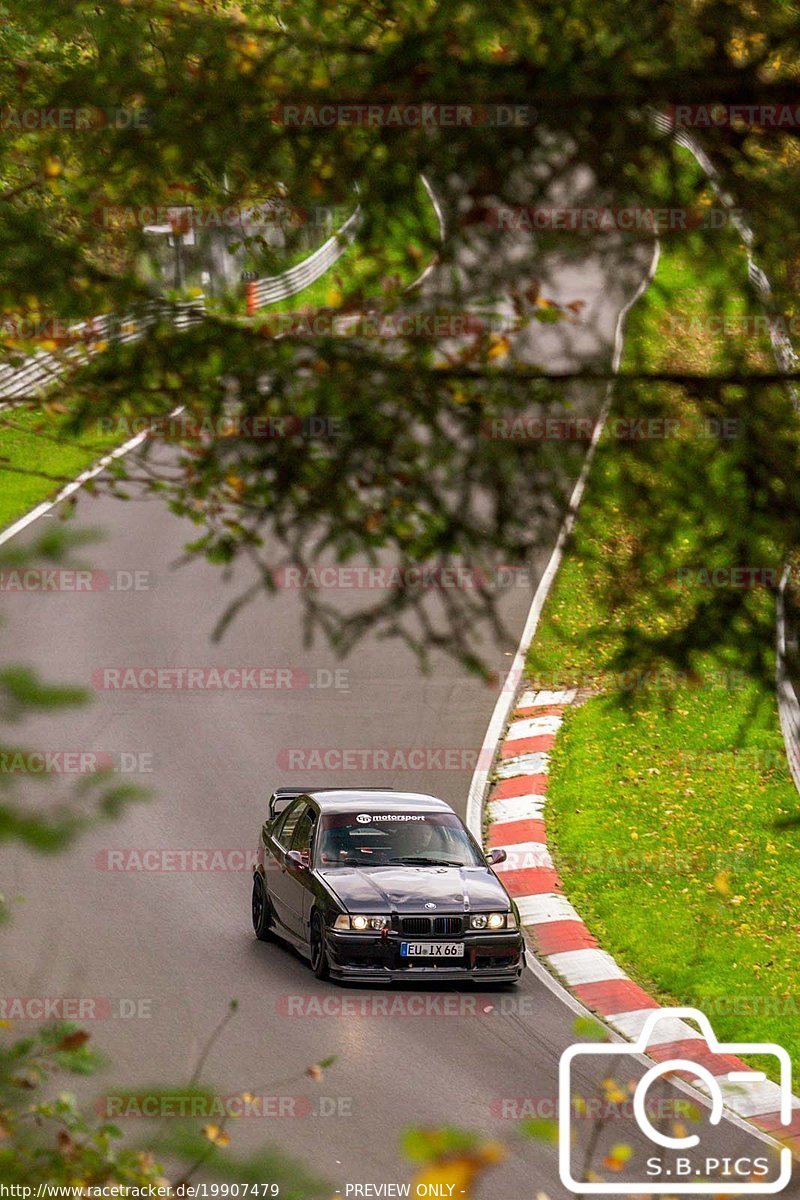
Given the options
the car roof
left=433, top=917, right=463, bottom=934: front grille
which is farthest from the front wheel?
the car roof

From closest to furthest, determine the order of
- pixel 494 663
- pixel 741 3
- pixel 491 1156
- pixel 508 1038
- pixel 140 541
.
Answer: pixel 491 1156 → pixel 741 3 → pixel 508 1038 → pixel 494 663 → pixel 140 541

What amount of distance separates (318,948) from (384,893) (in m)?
0.78

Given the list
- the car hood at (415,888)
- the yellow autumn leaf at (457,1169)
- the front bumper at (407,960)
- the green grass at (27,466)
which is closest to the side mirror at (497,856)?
the car hood at (415,888)

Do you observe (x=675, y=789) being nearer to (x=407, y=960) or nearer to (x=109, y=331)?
(x=407, y=960)

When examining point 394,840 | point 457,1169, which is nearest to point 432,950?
point 394,840

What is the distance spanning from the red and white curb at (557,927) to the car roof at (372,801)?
5.89ft

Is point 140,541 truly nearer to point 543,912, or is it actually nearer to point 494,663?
point 494,663

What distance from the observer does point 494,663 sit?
78.4 ft

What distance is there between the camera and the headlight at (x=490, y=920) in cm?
1312

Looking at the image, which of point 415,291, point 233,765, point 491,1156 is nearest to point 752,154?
point 415,291

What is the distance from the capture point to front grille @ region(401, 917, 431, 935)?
13047mm

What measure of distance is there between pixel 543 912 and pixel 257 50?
36.9 feet

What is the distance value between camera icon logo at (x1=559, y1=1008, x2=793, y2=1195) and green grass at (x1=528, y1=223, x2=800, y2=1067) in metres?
0.46

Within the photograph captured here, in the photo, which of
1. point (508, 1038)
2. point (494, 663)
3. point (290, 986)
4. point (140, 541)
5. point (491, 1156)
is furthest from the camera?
point (140, 541)
